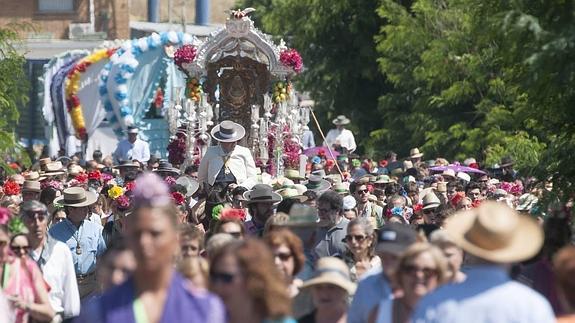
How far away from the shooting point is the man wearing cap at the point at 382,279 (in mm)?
9070

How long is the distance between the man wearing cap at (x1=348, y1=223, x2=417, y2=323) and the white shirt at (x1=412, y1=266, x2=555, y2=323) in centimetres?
132

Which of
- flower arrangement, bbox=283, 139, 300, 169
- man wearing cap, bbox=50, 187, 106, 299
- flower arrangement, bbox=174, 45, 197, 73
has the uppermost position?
man wearing cap, bbox=50, 187, 106, 299

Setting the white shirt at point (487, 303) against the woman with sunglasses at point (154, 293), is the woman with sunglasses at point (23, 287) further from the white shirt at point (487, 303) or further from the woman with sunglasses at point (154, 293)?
the white shirt at point (487, 303)

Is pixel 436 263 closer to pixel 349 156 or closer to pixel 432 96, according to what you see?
pixel 349 156

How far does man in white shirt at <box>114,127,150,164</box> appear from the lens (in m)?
29.8

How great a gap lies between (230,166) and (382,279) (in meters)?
11.0

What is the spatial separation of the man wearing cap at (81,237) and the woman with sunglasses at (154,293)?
274 inches

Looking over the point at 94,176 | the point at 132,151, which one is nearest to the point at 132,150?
the point at 132,151

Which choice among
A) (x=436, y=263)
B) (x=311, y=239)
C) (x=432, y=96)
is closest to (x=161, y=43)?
(x=432, y=96)

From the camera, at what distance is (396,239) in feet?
30.7

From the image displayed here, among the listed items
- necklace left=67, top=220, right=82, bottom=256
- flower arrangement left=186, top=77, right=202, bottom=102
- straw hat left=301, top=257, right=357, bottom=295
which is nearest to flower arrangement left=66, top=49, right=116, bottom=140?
flower arrangement left=186, top=77, right=202, bottom=102

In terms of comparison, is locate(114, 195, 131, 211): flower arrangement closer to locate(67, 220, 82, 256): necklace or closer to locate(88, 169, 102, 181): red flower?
locate(67, 220, 82, 256): necklace

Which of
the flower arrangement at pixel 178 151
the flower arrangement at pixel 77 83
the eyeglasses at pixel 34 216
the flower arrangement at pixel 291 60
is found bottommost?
the flower arrangement at pixel 77 83

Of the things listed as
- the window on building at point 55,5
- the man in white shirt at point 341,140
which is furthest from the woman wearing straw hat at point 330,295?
the window on building at point 55,5
